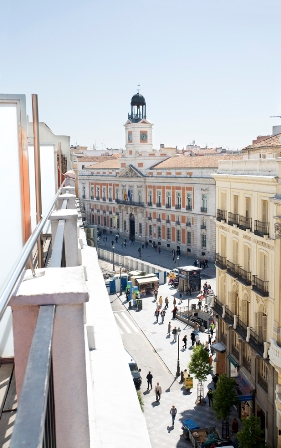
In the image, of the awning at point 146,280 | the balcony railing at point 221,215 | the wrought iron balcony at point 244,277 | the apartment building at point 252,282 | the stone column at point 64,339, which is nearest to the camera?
the stone column at point 64,339

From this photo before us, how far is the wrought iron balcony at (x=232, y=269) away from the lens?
18.7m

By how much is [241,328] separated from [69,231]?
14418 mm

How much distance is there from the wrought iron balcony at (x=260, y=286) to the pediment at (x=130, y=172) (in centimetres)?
3627

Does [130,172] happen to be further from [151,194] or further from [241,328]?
[241,328]

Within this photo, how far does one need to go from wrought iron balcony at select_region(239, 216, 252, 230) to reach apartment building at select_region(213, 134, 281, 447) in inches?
1.4

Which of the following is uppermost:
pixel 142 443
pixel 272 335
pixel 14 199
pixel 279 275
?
pixel 14 199

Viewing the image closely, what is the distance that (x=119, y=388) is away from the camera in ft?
9.83

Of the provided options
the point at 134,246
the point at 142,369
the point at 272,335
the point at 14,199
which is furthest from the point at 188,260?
the point at 14,199

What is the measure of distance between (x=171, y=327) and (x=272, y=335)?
12655 millimetres

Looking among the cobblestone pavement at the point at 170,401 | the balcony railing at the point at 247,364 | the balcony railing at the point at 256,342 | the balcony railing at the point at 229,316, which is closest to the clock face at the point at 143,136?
the cobblestone pavement at the point at 170,401

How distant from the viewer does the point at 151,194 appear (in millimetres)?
51281

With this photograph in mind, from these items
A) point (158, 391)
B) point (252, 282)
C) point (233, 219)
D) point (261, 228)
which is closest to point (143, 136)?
point (233, 219)

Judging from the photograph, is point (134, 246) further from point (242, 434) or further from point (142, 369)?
point (242, 434)

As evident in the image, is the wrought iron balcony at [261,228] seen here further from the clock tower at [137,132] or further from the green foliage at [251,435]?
the clock tower at [137,132]
